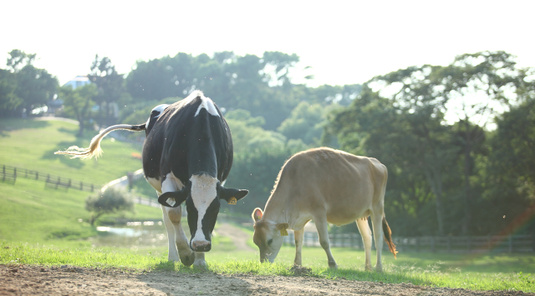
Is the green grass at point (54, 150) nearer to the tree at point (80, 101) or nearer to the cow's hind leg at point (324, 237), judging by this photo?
the tree at point (80, 101)

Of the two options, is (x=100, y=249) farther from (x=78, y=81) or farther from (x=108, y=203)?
(x=78, y=81)

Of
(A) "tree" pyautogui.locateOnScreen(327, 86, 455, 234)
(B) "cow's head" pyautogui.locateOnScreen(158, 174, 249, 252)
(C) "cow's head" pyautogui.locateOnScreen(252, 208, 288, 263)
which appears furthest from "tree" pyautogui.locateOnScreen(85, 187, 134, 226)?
(B) "cow's head" pyautogui.locateOnScreen(158, 174, 249, 252)

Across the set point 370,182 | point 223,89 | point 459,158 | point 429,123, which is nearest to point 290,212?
point 370,182

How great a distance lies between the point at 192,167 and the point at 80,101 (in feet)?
201

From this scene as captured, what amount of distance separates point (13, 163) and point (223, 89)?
195 ft

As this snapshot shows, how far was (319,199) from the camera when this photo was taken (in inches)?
474

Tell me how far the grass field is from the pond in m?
1.27

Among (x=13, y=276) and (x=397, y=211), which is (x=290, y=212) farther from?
(x=397, y=211)

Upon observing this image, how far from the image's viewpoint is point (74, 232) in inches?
1651

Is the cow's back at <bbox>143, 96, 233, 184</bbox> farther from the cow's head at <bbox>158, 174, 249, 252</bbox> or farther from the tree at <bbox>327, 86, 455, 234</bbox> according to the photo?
the tree at <bbox>327, 86, 455, 234</bbox>

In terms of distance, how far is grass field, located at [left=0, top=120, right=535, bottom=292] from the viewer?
31.8 ft

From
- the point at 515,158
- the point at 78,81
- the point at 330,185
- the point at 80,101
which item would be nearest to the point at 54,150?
the point at 80,101

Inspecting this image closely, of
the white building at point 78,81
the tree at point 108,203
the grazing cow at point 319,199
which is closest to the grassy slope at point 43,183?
the tree at point 108,203

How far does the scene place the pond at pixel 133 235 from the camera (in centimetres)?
3759
